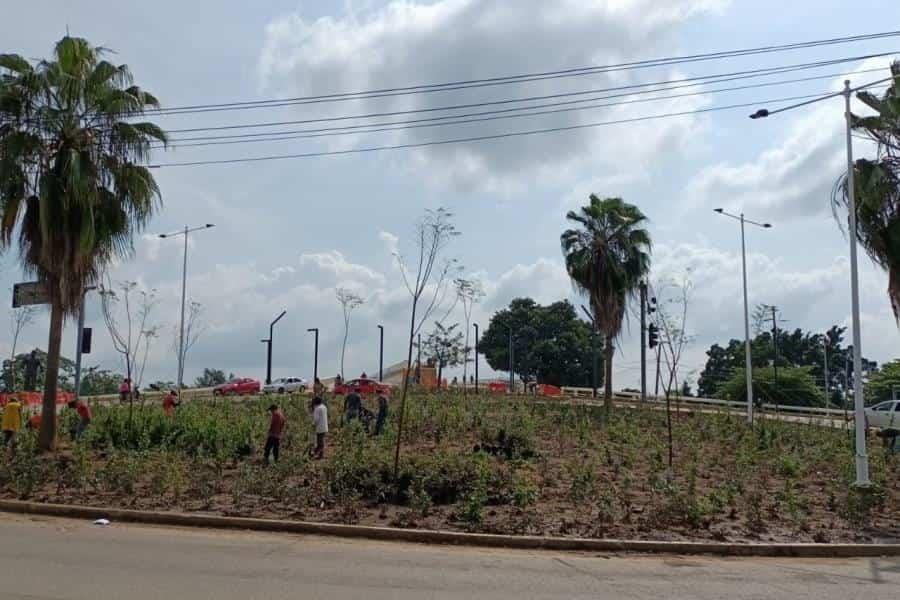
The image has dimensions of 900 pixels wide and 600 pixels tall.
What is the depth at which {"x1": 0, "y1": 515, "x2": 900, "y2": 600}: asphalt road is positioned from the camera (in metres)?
8.32

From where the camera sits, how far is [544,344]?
8538 centimetres

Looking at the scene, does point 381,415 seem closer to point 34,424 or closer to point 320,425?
point 320,425

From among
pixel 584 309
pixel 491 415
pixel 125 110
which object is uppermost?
pixel 125 110

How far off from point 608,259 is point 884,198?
16660mm

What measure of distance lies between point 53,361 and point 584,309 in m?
22.1

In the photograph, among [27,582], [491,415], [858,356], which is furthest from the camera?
[491,415]

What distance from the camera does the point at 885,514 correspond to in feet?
47.5

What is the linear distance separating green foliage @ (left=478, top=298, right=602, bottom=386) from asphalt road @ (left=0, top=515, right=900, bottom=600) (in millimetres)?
73533

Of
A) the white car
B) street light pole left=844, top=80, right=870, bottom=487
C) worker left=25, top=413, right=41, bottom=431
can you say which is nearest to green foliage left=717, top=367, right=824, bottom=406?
the white car

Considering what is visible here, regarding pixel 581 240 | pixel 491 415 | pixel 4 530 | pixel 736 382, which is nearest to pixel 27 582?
pixel 4 530

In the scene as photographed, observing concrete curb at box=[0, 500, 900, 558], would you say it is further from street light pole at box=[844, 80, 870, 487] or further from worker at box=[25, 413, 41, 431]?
worker at box=[25, 413, 41, 431]

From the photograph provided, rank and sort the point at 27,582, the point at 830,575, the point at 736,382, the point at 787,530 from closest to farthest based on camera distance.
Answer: the point at 27,582, the point at 830,575, the point at 787,530, the point at 736,382

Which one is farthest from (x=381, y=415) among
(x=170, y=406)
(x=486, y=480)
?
(x=486, y=480)

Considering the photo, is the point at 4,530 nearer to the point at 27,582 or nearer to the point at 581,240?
the point at 27,582
